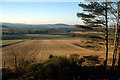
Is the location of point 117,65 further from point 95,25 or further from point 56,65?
point 56,65

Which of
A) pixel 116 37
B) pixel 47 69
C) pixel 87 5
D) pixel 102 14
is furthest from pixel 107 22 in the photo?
pixel 47 69

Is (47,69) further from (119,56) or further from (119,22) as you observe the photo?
(119,22)

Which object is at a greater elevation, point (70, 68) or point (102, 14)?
point (102, 14)

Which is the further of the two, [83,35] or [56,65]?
[83,35]

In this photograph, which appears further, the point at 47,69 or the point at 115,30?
the point at 115,30

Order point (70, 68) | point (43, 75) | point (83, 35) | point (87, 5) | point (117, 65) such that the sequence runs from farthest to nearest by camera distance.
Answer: point (83, 35) → point (87, 5) → point (117, 65) → point (70, 68) → point (43, 75)

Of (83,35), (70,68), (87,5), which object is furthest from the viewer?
(83,35)

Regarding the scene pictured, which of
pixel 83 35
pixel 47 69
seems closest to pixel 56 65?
pixel 47 69

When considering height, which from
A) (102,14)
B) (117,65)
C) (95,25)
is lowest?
(117,65)

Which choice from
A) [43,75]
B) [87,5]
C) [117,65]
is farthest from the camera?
[87,5]
